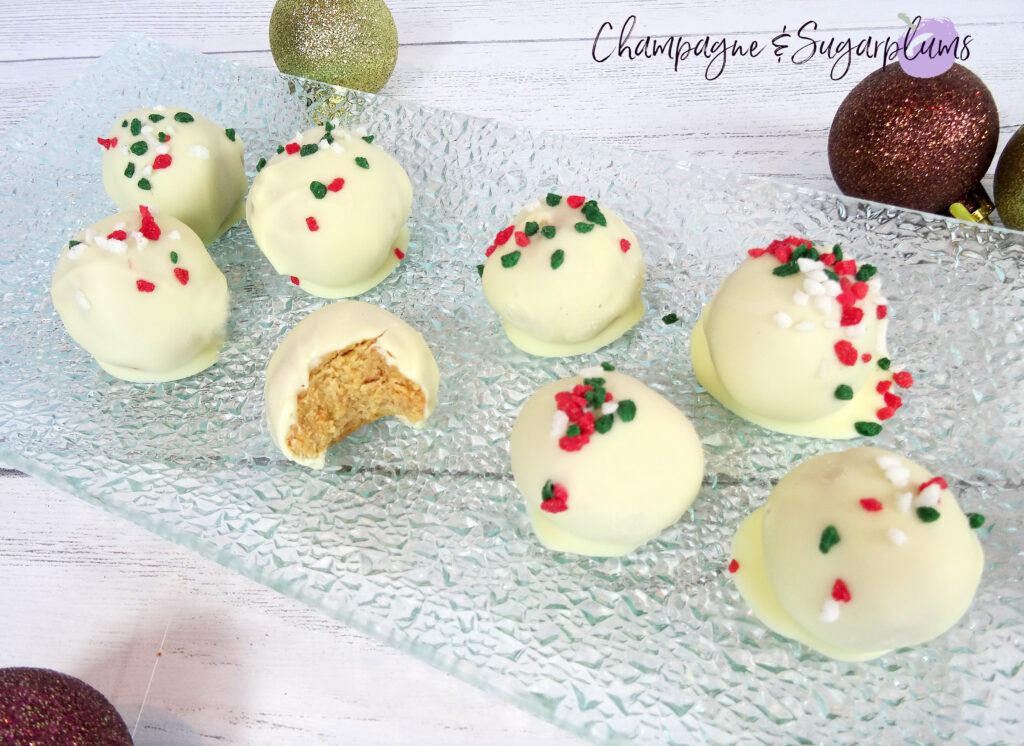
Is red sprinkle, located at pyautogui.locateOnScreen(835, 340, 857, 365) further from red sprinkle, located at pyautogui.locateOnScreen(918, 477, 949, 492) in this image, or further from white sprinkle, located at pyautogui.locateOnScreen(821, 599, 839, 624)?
white sprinkle, located at pyautogui.locateOnScreen(821, 599, 839, 624)

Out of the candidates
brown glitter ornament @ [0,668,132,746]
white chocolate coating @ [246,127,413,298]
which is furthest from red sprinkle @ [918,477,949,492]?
brown glitter ornament @ [0,668,132,746]

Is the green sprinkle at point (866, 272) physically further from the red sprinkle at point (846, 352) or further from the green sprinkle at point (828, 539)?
the green sprinkle at point (828, 539)

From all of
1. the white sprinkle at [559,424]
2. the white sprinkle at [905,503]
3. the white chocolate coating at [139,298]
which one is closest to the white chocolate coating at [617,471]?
the white sprinkle at [559,424]

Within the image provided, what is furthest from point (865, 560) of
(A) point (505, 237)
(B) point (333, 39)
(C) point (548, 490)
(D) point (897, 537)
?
(B) point (333, 39)

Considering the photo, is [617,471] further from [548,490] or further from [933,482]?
[933,482]

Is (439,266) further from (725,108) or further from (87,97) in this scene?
(87,97)

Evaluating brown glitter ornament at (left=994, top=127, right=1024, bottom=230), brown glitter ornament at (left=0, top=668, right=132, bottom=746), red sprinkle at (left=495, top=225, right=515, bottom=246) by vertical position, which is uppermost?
brown glitter ornament at (left=994, top=127, right=1024, bottom=230)
